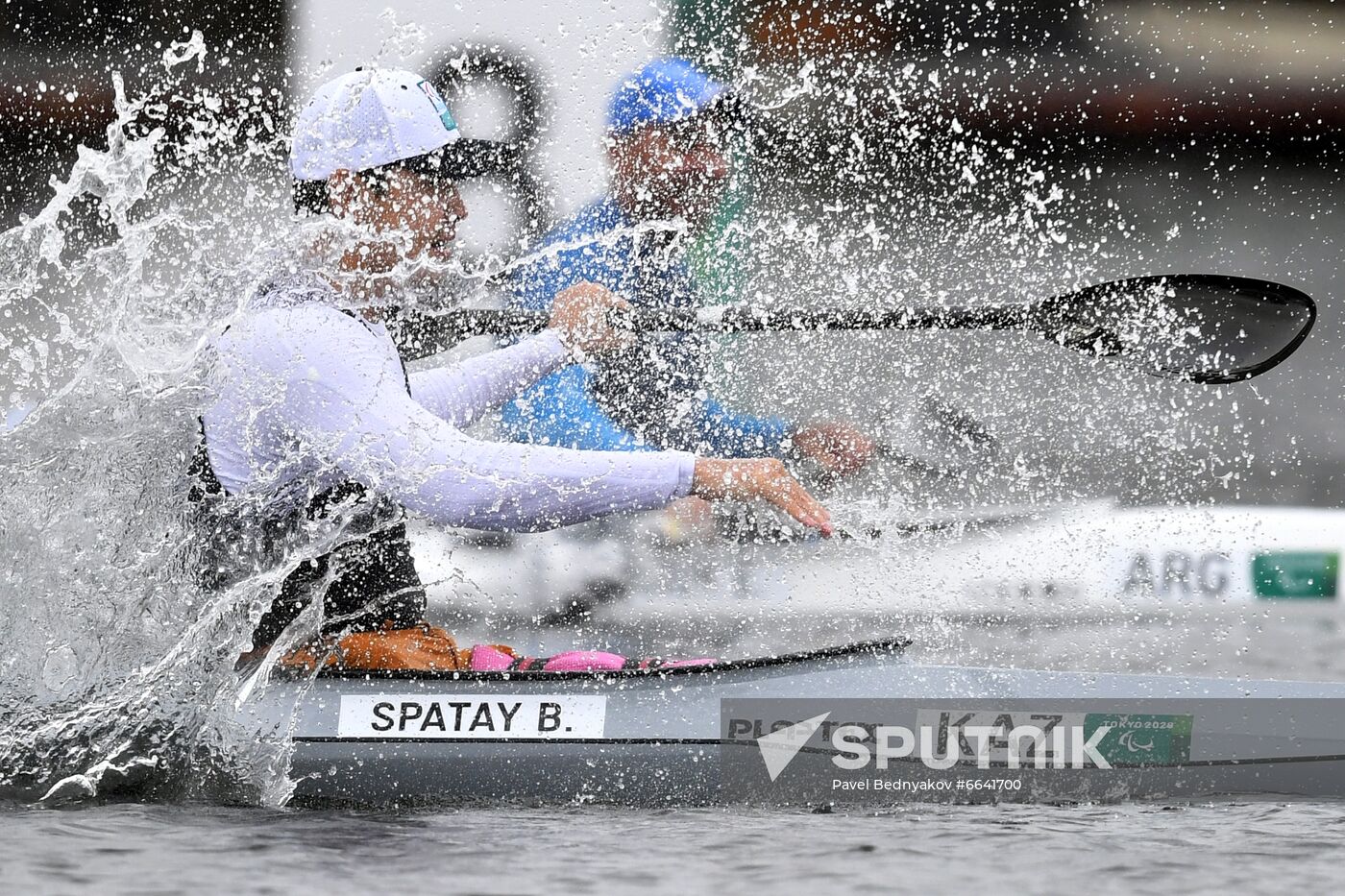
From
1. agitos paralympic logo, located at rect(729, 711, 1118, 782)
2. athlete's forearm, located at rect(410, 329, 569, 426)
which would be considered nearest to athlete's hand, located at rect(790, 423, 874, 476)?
athlete's forearm, located at rect(410, 329, 569, 426)

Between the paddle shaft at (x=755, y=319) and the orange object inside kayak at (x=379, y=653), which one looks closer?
the orange object inside kayak at (x=379, y=653)

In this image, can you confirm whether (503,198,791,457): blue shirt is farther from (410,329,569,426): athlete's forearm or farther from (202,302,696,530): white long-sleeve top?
(202,302,696,530): white long-sleeve top

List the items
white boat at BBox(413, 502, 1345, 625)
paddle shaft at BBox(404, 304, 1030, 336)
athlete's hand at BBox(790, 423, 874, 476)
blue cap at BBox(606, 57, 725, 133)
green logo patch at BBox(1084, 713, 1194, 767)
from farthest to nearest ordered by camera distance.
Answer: white boat at BBox(413, 502, 1345, 625), blue cap at BBox(606, 57, 725, 133), athlete's hand at BBox(790, 423, 874, 476), paddle shaft at BBox(404, 304, 1030, 336), green logo patch at BBox(1084, 713, 1194, 767)

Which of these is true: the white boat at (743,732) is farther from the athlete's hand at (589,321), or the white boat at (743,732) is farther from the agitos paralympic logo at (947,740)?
the athlete's hand at (589,321)

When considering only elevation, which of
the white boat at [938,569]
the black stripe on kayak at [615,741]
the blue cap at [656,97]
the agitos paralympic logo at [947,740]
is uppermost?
the blue cap at [656,97]

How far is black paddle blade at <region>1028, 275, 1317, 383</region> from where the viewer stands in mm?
3201

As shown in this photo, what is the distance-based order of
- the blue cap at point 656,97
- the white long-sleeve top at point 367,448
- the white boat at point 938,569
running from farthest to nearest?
the white boat at point 938,569
the blue cap at point 656,97
the white long-sleeve top at point 367,448

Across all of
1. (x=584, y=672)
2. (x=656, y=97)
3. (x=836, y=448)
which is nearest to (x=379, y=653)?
(x=584, y=672)

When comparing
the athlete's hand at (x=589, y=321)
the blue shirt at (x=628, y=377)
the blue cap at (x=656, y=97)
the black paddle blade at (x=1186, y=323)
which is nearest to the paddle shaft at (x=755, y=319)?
the athlete's hand at (x=589, y=321)

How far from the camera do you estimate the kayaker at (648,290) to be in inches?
139

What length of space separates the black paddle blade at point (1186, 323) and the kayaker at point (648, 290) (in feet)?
1.83

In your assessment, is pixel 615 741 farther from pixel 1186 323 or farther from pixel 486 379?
pixel 1186 323

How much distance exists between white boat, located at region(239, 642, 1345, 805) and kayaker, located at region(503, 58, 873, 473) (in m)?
1.11

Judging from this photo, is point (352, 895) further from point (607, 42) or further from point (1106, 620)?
point (607, 42)
